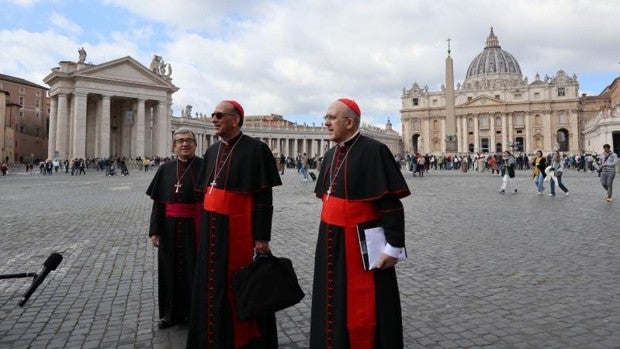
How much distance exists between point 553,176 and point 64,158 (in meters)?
47.0

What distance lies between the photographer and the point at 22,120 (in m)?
73.7

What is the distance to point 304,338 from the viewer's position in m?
3.78

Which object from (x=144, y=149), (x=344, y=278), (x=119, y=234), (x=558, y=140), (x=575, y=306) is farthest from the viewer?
(x=558, y=140)

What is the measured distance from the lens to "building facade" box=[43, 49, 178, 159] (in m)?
46.6

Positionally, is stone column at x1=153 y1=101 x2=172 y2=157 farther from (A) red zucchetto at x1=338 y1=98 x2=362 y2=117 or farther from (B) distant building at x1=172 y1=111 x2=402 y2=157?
(A) red zucchetto at x1=338 y1=98 x2=362 y2=117

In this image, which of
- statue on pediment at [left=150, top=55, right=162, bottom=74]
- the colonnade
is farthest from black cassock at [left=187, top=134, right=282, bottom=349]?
statue on pediment at [left=150, top=55, right=162, bottom=74]

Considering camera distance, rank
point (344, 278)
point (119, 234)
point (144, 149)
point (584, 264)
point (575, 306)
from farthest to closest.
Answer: point (144, 149)
point (119, 234)
point (584, 264)
point (575, 306)
point (344, 278)

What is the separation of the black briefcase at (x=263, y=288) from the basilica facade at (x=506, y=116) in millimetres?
84902

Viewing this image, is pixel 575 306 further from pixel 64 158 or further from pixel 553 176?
pixel 64 158

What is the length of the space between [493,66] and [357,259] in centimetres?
11808

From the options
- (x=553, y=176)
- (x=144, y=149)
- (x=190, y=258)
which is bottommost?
(x=190, y=258)

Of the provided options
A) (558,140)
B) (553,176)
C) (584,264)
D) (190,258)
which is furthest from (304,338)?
(558,140)

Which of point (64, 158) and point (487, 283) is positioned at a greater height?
point (64, 158)

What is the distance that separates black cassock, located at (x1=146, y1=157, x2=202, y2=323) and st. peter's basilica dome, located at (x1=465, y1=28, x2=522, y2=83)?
4450 inches
